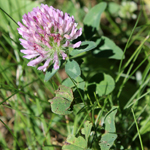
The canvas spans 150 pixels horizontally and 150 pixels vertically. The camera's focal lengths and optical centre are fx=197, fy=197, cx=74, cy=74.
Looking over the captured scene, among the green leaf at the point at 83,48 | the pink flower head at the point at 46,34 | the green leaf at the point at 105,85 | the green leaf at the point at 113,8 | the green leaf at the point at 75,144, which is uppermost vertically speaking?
the green leaf at the point at 113,8

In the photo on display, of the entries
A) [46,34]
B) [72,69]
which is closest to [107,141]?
[72,69]

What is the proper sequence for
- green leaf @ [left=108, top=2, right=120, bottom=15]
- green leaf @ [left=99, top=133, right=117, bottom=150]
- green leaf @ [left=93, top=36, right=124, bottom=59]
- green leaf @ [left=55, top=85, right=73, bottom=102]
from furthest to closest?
green leaf @ [left=108, top=2, right=120, bottom=15], green leaf @ [left=93, top=36, right=124, bottom=59], green leaf @ [left=55, top=85, right=73, bottom=102], green leaf @ [left=99, top=133, right=117, bottom=150]

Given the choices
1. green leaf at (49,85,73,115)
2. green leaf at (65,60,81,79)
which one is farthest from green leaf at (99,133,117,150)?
green leaf at (65,60,81,79)

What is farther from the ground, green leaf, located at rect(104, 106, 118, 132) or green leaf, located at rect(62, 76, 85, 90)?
green leaf, located at rect(62, 76, 85, 90)

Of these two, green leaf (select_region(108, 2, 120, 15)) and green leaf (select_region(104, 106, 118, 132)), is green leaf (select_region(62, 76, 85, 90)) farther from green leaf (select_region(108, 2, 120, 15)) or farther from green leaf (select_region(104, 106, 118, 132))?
green leaf (select_region(108, 2, 120, 15))

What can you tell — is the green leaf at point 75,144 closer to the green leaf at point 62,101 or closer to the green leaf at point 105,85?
the green leaf at point 62,101

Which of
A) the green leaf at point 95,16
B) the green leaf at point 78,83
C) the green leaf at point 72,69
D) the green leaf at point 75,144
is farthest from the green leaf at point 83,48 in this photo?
the green leaf at point 75,144
